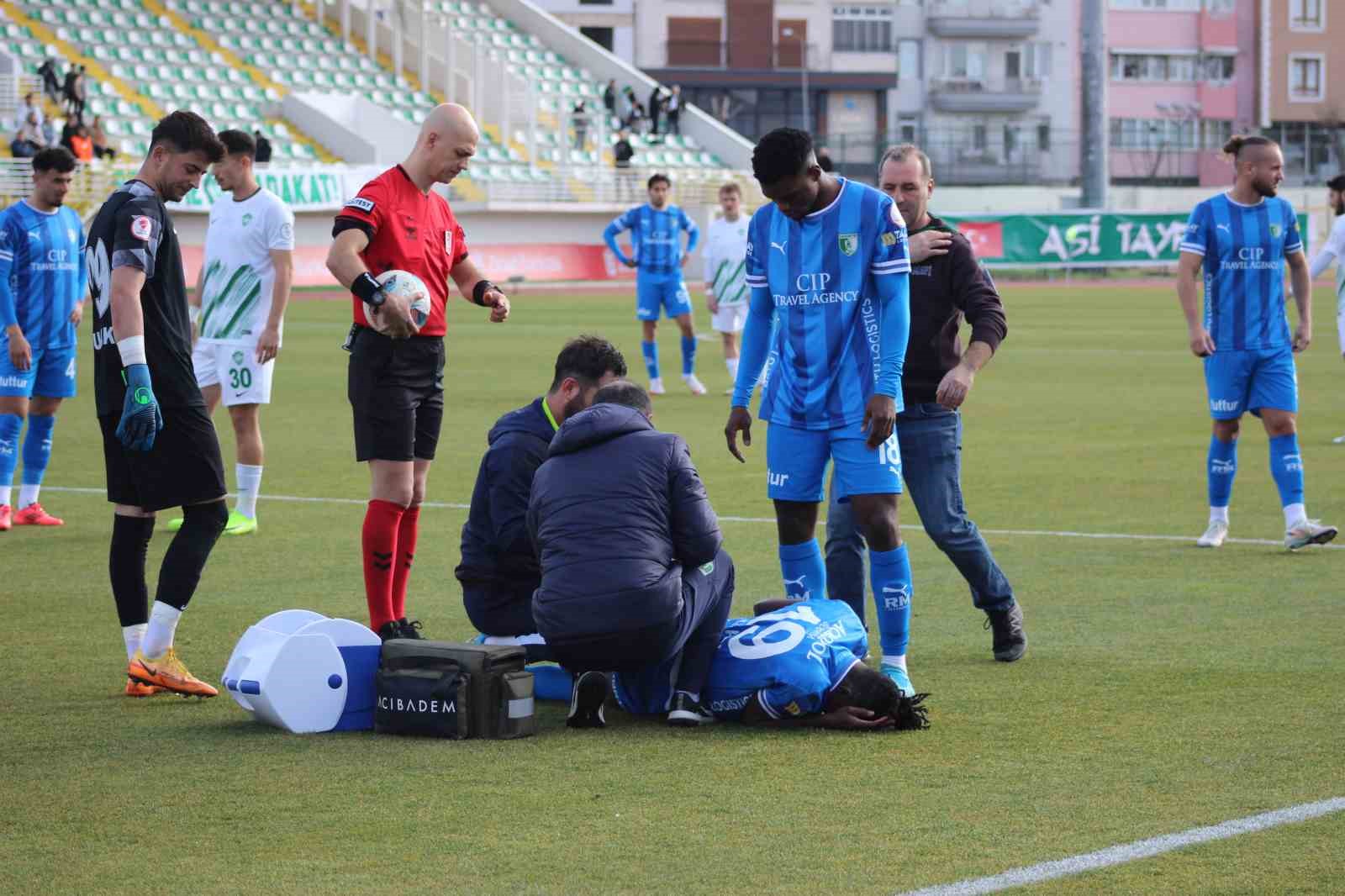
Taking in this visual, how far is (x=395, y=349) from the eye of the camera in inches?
300

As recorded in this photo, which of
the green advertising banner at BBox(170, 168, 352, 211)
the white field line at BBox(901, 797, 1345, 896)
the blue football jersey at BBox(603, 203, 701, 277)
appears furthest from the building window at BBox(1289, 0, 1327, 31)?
the white field line at BBox(901, 797, 1345, 896)

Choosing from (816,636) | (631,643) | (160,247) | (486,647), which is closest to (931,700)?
(816,636)

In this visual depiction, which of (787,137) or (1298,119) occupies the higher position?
(1298,119)

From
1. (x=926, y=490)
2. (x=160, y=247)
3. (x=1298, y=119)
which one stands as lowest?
(x=926, y=490)

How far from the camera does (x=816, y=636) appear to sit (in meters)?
6.41

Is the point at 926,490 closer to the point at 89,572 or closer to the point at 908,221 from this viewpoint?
the point at 908,221

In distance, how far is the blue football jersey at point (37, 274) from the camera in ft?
Result: 37.2

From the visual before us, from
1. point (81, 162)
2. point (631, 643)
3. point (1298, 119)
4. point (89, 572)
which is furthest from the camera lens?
point (1298, 119)

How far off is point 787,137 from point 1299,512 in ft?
16.2

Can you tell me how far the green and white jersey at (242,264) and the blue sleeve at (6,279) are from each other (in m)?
1.13

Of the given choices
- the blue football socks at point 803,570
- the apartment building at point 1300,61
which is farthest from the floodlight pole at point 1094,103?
the apartment building at point 1300,61

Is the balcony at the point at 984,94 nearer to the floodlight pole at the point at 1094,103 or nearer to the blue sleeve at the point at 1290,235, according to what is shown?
the floodlight pole at the point at 1094,103

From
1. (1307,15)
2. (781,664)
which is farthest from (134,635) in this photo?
(1307,15)

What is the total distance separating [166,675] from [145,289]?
1379 millimetres
